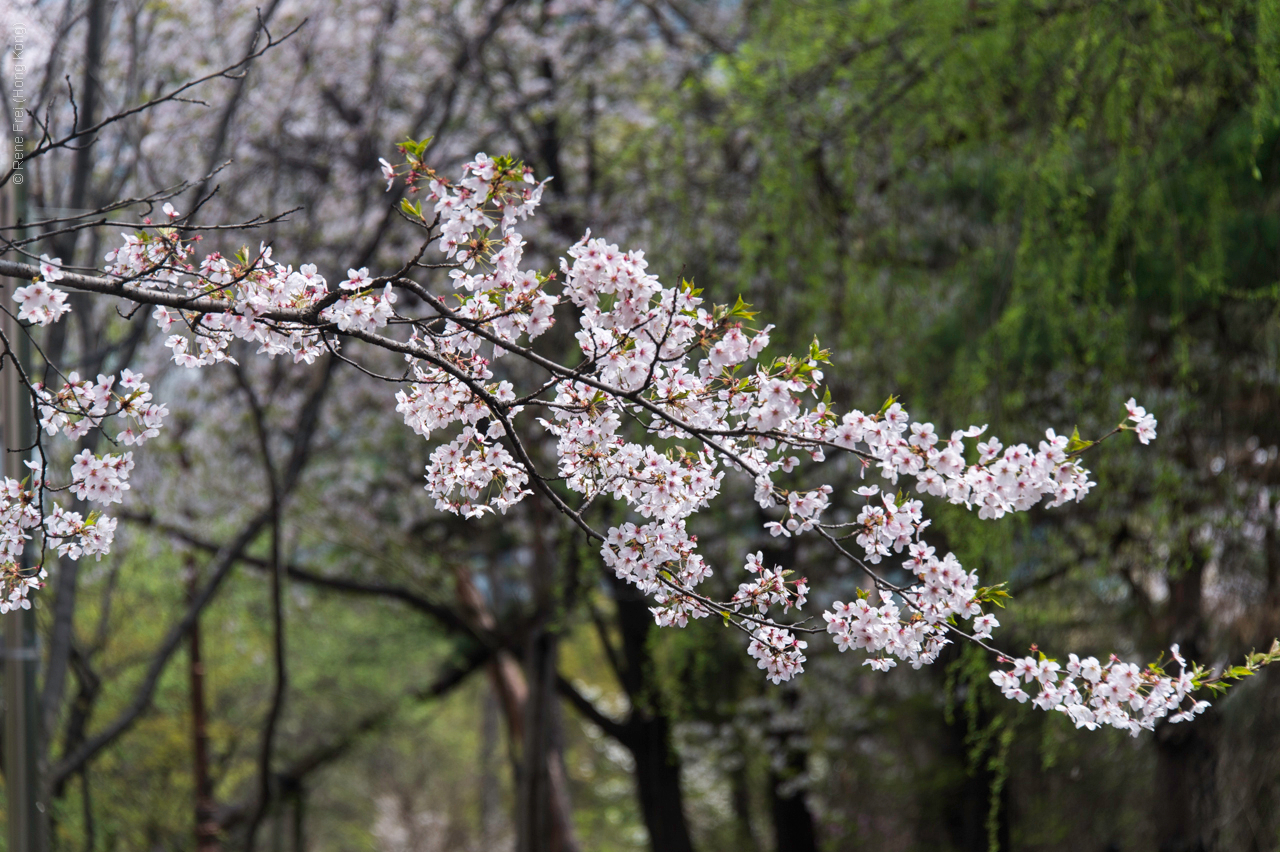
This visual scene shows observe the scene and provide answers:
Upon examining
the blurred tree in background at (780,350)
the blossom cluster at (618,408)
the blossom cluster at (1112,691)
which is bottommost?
the blossom cluster at (1112,691)

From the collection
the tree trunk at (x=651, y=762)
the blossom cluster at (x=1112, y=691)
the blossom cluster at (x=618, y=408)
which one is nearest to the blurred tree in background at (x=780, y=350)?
the tree trunk at (x=651, y=762)

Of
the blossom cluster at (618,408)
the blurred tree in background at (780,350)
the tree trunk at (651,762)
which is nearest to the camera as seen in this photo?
the blossom cluster at (618,408)

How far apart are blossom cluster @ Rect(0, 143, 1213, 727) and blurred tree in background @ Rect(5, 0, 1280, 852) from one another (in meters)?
0.89

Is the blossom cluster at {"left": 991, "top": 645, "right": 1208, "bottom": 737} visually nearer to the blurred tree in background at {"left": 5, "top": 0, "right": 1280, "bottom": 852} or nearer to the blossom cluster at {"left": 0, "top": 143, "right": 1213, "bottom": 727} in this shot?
the blossom cluster at {"left": 0, "top": 143, "right": 1213, "bottom": 727}

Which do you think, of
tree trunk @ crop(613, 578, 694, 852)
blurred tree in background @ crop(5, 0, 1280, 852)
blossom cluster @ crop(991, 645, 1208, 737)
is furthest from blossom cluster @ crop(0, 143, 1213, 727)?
tree trunk @ crop(613, 578, 694, 852)

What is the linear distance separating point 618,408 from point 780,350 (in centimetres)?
213

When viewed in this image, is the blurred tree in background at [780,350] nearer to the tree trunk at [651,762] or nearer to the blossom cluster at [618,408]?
the tree trunk at [651,762]

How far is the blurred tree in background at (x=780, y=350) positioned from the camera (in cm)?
312

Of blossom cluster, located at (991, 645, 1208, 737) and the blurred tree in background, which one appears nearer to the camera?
blossom cluster, located at (991, 645, 1208, 737)

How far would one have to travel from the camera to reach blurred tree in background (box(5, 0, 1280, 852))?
312cm

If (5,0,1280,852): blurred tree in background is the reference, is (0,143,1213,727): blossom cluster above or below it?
below

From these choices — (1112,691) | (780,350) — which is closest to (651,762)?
(780,350)

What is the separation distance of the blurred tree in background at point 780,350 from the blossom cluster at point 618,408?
89 centimetres

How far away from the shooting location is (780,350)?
12.6 feet
